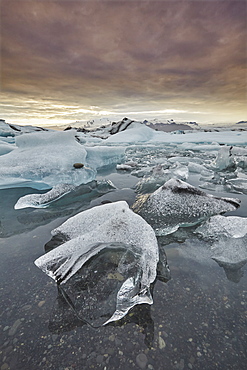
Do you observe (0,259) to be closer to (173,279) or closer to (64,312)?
(64,312)

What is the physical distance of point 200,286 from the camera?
3.62ft

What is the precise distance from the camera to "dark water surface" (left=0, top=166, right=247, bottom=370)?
0.75m

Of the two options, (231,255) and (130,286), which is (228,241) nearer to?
(231,255)

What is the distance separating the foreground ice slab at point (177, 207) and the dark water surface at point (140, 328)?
1.73 ft

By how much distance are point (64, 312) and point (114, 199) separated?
1680mm

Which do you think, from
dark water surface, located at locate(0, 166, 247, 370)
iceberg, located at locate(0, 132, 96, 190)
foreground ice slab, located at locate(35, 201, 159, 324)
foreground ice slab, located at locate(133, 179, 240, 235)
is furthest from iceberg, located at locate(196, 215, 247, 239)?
iceberg, located at locate(0, 132, 96, 190)

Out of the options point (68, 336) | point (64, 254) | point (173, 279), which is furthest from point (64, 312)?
point (173, 279)

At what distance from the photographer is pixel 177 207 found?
77.7 inches

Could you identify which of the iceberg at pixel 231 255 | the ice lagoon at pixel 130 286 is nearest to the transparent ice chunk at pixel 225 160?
the ice lagoon at pixel 130 286

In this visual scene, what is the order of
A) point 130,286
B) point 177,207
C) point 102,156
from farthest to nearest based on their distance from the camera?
point 102,156
point 177,207
point 130,286

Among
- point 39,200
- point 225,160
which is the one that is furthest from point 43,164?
point 225,160

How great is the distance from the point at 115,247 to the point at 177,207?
932 mm

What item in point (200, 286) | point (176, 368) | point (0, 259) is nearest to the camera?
point (176, 368)

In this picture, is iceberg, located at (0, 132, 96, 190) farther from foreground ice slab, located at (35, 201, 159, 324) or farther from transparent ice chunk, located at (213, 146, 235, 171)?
transparent ice chunk, located at (213, 146, 235, 171)
